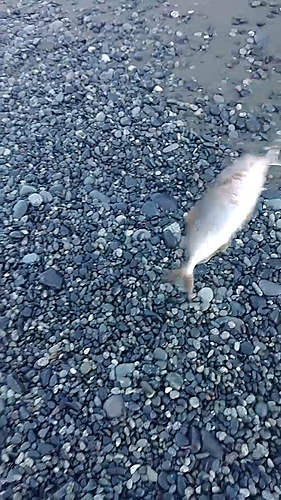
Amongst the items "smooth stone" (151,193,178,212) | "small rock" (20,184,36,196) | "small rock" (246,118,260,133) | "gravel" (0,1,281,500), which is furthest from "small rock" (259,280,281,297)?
"small rock" (20,184,36,196)

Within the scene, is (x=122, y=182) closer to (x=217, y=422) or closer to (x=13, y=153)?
(x=13, y=153)

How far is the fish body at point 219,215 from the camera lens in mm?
3725

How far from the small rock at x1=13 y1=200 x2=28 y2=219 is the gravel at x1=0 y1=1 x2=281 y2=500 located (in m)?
0.01

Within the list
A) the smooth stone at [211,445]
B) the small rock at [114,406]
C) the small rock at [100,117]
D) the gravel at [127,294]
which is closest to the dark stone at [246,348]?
the gravel at [127,294]

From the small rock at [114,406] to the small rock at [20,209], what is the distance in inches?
67.2

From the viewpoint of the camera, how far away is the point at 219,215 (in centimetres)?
380

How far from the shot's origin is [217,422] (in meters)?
3.49

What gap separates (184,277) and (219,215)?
503 mm

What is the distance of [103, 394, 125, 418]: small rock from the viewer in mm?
3557

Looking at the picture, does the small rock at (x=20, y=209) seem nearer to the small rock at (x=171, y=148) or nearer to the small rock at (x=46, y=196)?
the small rock at (x=46, y=196)

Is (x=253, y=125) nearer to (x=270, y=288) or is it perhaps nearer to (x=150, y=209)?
(x=150, y=209)

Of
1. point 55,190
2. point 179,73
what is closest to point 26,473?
point 55,190

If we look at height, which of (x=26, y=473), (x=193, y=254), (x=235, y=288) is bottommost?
(x=26, y=473)

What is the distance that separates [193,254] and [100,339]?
0.82 m
